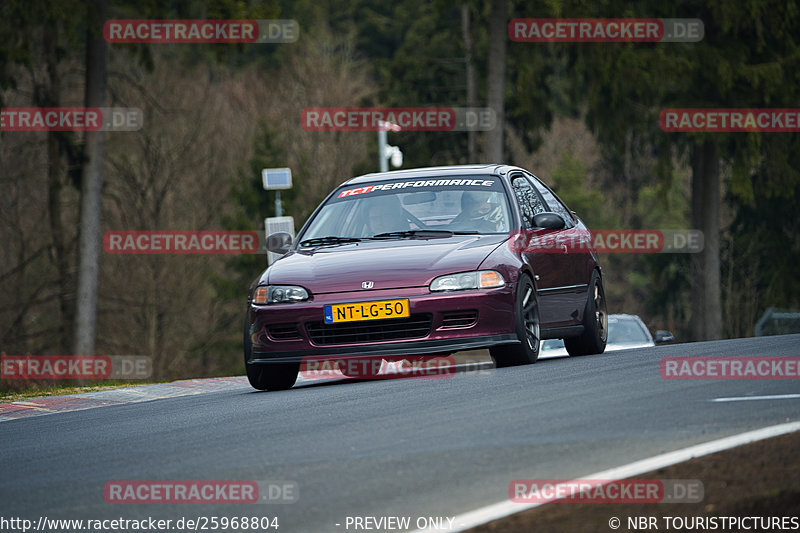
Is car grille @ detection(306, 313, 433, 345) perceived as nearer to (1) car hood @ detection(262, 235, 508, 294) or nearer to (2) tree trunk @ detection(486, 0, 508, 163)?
(1) car hood @ detection(262, 235, 508, 294)

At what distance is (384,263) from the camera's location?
34.3ft

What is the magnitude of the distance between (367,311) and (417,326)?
15.3 inches

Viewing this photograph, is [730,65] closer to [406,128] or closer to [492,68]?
[492,68]

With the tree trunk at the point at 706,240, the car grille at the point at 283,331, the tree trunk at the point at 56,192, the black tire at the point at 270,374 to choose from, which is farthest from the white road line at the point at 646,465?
the tree trunk at the point at 706,240

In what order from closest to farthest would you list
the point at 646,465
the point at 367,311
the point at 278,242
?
the point at 646,465 → the point at 367,311 → the point at 278,242

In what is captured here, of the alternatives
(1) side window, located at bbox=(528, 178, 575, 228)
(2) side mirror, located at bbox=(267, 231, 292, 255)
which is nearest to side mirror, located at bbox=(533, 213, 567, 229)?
(1) side window, located at bbox=(528, 178, 575, 228)

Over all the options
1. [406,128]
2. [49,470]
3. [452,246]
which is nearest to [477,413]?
[49,470]

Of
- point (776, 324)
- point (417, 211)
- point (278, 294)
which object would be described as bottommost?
point (776, 324)

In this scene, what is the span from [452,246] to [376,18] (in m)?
50.6

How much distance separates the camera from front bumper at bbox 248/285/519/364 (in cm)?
1020

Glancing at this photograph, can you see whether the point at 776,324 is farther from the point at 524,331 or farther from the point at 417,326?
the point at 417,326

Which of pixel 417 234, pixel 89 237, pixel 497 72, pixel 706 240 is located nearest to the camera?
pixel 417 234

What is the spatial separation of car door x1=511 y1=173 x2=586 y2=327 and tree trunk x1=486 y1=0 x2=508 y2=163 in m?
17.2

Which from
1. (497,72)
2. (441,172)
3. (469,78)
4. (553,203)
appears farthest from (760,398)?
(469,78)
